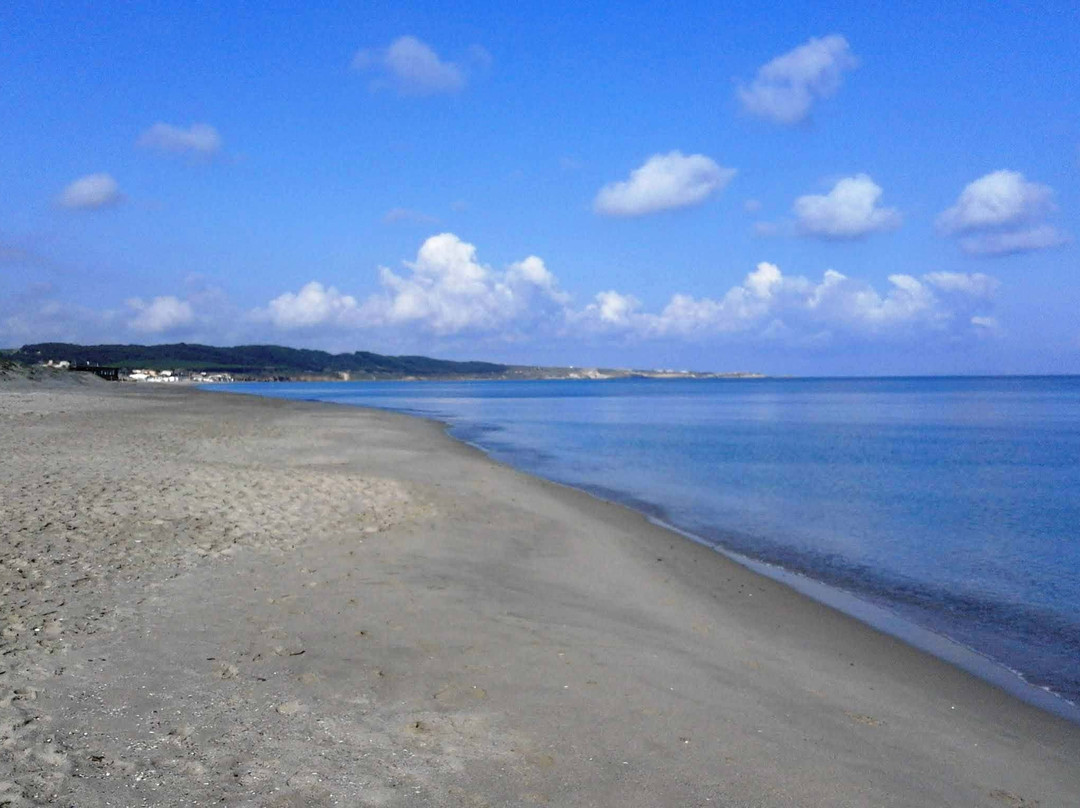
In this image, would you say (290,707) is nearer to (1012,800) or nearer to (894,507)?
(1012,800)

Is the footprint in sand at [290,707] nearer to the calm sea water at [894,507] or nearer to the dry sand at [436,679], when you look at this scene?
the dry sand at [436,679]

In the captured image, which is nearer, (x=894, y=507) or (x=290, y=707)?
(x=290, y=707)

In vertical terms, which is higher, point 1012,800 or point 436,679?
point 436,679

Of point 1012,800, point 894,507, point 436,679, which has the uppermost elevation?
point 436,679

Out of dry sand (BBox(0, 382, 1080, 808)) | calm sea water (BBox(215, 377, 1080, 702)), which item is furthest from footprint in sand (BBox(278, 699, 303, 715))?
calm sea water (BBox(215, 377, 1080, 702))

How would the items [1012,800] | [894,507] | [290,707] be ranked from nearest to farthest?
1. [1012,800]
2. [290,707]
3. [894,507]

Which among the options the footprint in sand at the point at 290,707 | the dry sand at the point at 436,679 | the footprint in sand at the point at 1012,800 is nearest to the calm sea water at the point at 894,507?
the dry sand at the point at 436,679

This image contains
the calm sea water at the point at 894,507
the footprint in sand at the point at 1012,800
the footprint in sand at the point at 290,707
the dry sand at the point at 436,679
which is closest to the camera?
the dry sand at the point at 436,679

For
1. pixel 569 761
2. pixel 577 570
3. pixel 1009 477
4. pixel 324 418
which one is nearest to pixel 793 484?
pixel 1009 477

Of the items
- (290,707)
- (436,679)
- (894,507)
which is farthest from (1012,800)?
(894,507)

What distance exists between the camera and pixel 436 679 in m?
6.82

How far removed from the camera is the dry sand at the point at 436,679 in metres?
5.15

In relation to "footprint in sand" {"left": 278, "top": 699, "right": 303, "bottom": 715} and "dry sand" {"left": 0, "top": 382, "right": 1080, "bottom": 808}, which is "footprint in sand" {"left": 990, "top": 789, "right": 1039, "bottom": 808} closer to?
"dry sand" {"left": 0, "top": 382, "right": 1080, "bottom": 808}

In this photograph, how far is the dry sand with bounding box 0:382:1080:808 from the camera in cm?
515
